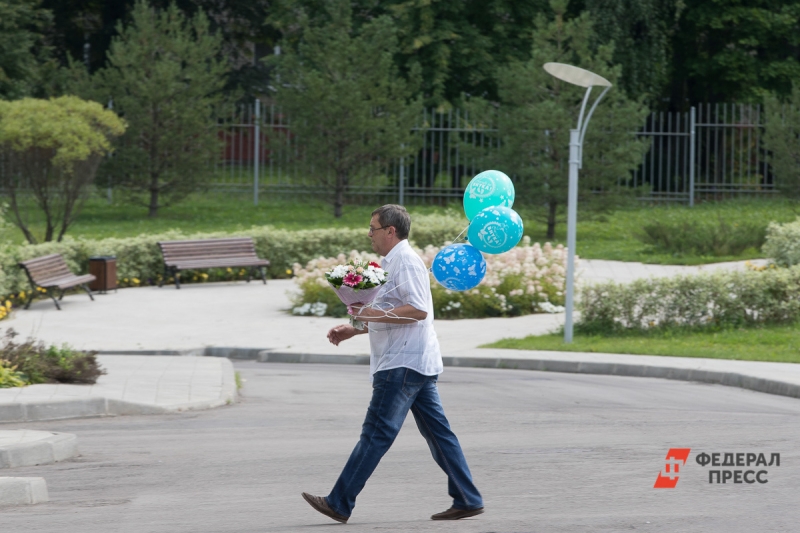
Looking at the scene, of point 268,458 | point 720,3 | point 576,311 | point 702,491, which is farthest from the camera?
point 720,3

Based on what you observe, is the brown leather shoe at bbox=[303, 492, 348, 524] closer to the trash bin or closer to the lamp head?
the lamp head

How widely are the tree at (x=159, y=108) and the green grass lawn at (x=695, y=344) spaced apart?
57.6 feet


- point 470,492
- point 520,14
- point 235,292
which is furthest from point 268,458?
point 520,14

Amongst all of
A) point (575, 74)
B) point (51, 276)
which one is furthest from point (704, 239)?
point (51, 276)

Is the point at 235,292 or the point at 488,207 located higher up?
the point at 488,207

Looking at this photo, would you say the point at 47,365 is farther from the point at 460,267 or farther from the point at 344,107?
the point at 344,107

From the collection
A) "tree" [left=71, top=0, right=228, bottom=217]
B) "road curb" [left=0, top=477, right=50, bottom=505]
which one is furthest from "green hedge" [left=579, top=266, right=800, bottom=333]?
"tree" [left=71, top=0, right=228, bottom=217]

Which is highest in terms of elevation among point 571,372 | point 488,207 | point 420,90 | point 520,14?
point 520,14

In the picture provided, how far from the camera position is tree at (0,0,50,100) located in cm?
3253

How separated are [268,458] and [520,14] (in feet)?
101

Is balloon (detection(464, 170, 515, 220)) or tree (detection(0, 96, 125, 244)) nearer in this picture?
balloon (detection(464, 170, 515, 220))

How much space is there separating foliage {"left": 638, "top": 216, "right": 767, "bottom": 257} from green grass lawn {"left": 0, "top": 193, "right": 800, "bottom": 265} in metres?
0.23

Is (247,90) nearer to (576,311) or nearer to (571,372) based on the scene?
(576,311)

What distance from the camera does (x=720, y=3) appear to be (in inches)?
1476
